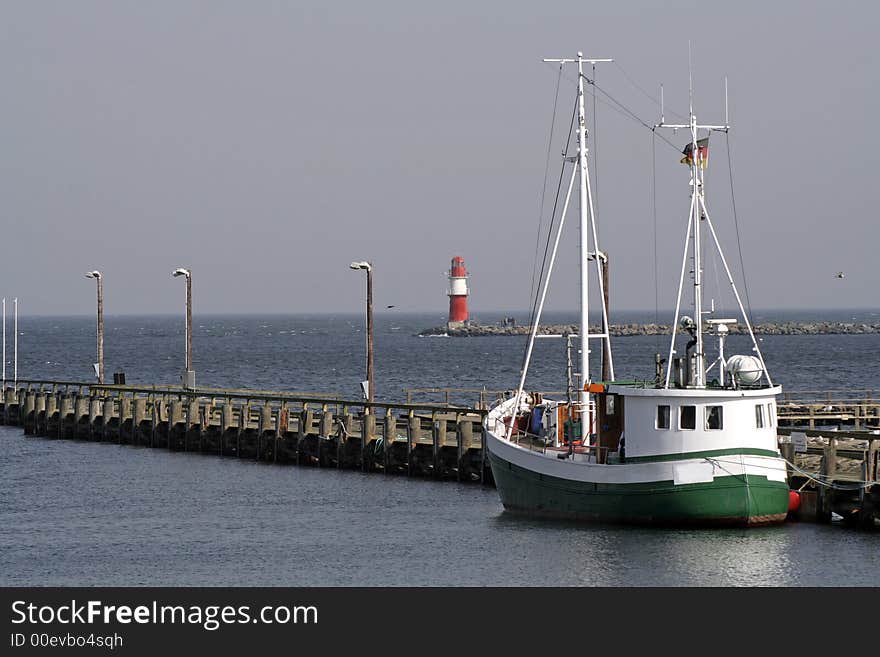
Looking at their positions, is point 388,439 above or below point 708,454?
below

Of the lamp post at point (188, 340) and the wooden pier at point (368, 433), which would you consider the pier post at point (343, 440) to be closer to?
the wooden pier at point (368, 433)

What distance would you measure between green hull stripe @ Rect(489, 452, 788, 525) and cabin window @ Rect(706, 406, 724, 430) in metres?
1.19

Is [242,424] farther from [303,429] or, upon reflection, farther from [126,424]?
[126,424]

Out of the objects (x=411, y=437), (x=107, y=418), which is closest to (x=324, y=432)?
(x=411, y=437)

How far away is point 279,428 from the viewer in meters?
49.2

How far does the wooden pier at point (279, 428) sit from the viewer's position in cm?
4306

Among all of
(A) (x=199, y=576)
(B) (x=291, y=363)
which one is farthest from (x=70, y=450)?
(B) (x=291, y=363)

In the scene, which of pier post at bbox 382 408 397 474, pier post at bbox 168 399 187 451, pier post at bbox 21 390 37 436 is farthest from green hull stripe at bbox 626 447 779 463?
pier post at bbox 21 390 37 436

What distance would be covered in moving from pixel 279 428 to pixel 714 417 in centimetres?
2145

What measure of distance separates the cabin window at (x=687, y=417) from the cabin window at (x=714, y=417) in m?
0.28
